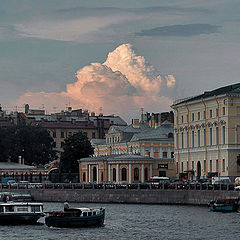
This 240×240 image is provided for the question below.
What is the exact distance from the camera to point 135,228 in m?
64.7

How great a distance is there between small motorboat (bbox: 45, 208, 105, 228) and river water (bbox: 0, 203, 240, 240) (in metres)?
0.55

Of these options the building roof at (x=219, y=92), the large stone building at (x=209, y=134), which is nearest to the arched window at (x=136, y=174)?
the large stone building at (x=209, y=134)

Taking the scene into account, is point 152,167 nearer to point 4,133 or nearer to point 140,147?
point 140,147

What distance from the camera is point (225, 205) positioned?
7350 centimetres

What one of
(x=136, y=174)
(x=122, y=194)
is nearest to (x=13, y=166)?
(x=136, y=174)

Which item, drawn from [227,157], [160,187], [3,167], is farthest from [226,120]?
[3,167]

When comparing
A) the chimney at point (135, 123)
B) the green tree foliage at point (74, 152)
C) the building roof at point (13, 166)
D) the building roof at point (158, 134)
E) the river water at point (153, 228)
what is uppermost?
the chimney at point (135, 123)

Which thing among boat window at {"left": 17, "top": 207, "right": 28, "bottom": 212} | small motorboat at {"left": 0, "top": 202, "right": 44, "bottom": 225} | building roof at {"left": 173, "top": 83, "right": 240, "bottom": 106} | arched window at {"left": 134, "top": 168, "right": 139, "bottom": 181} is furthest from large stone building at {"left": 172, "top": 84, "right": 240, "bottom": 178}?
boat window at {"left": 17, "top": 207, "right": 28, "bottom": 212}

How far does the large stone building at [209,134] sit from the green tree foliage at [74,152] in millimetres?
22182

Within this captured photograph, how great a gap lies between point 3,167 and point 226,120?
1760 inches

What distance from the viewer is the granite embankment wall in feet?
264

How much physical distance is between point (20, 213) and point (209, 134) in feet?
125

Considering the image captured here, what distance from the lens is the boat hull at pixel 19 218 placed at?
222 feet

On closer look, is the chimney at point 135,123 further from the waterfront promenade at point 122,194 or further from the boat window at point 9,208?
the boat window at point 9,208
